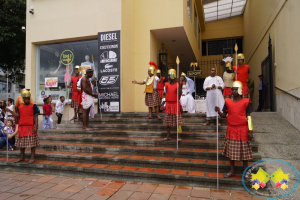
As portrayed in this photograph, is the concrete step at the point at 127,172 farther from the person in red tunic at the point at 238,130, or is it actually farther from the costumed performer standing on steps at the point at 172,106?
the costumed performer standing on steps at the point at 172,106

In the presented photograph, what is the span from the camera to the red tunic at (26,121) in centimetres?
532

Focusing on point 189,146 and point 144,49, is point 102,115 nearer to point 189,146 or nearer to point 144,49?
point 144,49

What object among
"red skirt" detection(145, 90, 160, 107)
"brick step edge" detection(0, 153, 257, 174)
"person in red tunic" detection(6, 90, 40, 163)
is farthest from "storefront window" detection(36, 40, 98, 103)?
"brick step edge" detection(0, 153, 257, 174)

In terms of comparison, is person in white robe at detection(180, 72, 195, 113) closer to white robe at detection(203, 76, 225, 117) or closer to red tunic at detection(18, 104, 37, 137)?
white robe at detection(203, 76, 225, 117)

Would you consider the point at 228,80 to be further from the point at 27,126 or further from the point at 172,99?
the point at 27,126

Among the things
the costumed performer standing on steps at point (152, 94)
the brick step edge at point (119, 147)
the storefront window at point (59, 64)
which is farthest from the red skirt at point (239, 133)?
the storefront window at point (59, 64)

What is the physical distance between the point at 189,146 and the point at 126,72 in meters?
5.02

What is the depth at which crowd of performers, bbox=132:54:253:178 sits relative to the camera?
4.01 m

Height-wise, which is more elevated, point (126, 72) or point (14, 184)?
point (126, 72)

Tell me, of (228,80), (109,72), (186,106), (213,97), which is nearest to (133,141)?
(213,97)

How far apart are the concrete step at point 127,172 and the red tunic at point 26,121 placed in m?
0.76

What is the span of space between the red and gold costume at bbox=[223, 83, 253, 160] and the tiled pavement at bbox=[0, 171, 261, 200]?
66cm

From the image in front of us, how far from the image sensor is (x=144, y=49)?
33.7 feet

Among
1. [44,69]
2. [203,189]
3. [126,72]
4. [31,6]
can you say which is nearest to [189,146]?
[203,189]
